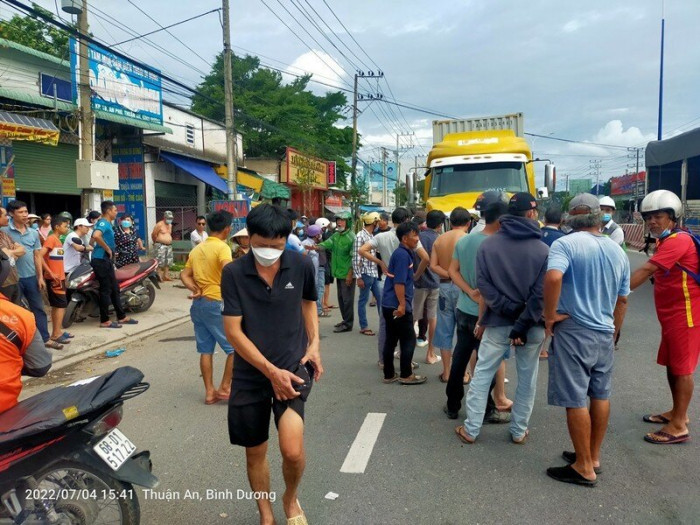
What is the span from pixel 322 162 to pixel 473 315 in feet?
95.8

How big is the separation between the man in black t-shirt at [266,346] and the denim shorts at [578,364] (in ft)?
5.37

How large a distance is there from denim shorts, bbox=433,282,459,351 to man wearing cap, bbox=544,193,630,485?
197 centimetres

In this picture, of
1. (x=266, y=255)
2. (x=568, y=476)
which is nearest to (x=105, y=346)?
(x=266, y=255)

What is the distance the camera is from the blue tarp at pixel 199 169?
690 inches

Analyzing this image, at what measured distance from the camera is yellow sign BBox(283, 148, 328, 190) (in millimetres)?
27969

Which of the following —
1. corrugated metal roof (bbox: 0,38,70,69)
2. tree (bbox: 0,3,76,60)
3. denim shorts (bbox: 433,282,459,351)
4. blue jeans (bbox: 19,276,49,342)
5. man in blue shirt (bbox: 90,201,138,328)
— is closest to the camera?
denim shorts (bbox: 433,282,459,351)

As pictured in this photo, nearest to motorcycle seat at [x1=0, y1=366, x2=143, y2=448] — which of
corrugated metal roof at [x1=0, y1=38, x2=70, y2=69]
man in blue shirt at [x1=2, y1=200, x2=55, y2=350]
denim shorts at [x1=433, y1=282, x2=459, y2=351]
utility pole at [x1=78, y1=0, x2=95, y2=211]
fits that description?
denim shorts at [x1=433, y1=282, x2=459, y2=351]

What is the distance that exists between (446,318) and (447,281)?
39 centimetres

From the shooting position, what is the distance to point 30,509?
2.46m

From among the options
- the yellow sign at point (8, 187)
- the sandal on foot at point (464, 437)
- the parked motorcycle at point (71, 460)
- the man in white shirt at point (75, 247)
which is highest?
the yellow sign at point (8, 187)

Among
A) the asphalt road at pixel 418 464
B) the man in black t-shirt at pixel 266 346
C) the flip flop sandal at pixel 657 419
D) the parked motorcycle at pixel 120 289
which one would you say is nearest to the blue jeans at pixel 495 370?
the asphalt road at pixel 418 464

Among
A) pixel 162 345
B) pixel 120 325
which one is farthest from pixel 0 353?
pixel 120 325

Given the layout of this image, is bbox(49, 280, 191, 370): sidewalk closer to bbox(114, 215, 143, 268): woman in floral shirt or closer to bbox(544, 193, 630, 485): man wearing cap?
bbox(114, 215, 143, 268): woman in floral shirt

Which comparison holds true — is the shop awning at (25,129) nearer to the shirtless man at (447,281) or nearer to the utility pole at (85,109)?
the utility pole at (85,109)
